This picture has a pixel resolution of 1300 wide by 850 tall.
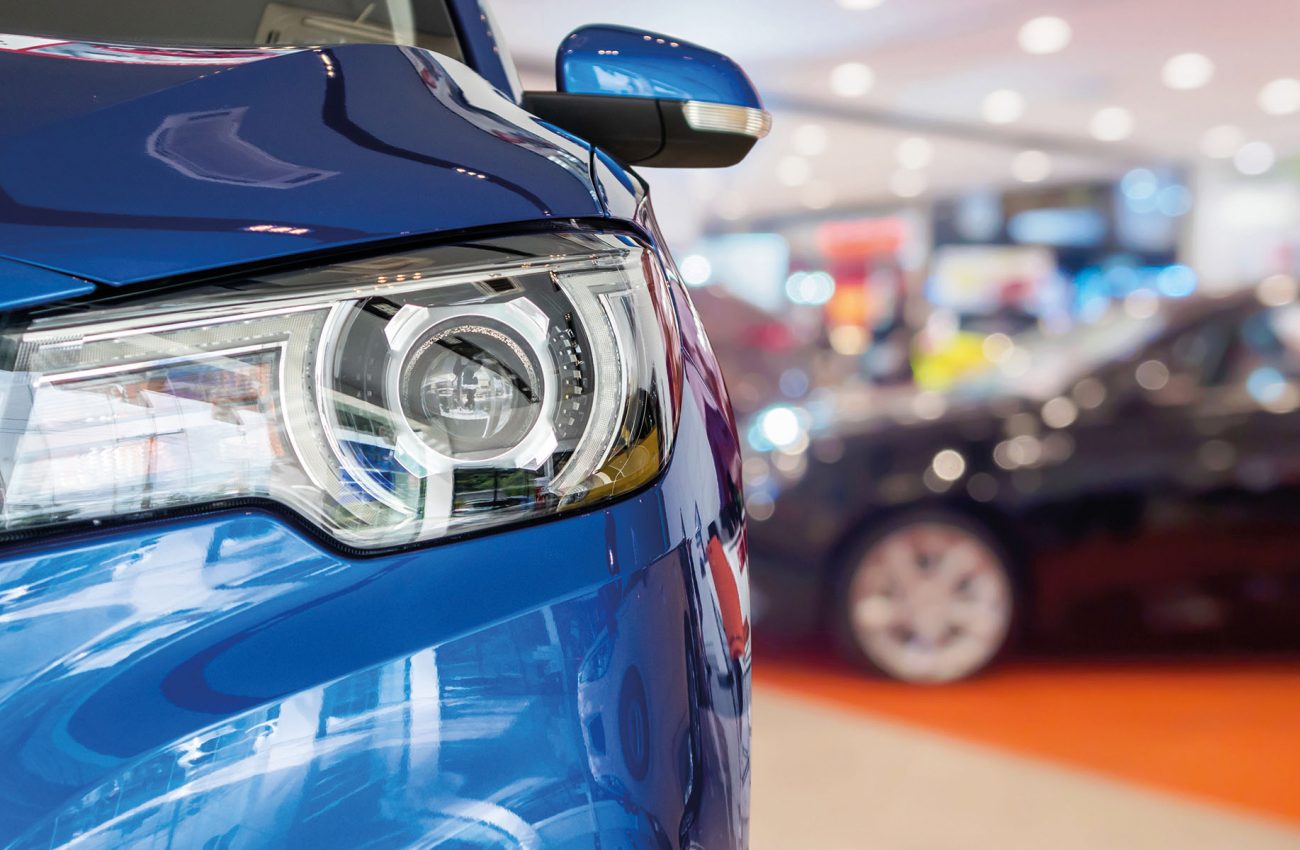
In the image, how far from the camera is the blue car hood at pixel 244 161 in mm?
570

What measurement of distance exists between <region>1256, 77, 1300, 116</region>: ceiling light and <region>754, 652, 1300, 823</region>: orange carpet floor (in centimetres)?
1086

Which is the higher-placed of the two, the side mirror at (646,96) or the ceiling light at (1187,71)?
the ceiling light at (1187,71)

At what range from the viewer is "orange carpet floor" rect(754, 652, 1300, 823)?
279 cm

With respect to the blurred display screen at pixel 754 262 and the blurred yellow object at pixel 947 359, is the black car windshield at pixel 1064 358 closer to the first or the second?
the blurred yellow object at pixel 947 359

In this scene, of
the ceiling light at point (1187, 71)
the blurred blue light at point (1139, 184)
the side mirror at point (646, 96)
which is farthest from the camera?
the blurred blue light at point (1139, 184)

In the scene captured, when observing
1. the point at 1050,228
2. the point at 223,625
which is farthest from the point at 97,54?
the point at 1050,228

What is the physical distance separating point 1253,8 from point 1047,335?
6.95 metres

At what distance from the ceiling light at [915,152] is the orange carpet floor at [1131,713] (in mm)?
12780

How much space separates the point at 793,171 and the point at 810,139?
115 inches

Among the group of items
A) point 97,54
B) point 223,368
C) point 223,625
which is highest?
point 97,54

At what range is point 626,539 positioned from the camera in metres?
0.62

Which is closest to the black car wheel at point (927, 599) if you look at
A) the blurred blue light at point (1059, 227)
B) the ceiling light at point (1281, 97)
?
the ceiling light at point (1281, 97)

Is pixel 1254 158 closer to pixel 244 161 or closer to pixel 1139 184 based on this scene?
pixel 1139 184

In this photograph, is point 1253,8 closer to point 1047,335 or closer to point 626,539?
point 1047,335
